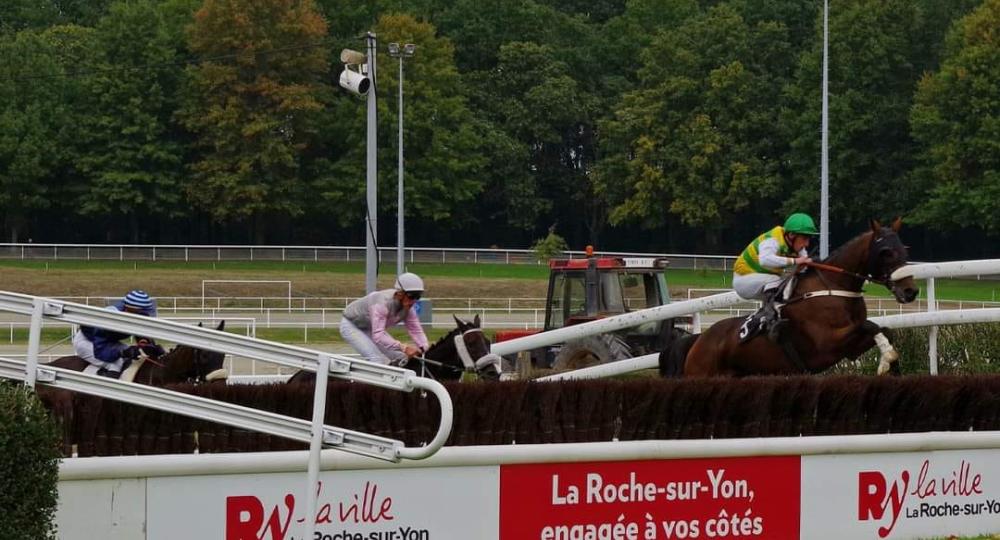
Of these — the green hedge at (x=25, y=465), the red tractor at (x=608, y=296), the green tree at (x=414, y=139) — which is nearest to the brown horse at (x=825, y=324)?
the red tractor at (x=608, y=296)

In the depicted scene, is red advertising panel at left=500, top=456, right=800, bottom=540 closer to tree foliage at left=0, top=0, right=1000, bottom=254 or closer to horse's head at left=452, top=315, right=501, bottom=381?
horse's head at left=452, top=315, right=501, bottom=381

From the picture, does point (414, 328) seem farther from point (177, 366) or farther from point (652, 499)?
point (652, 499)

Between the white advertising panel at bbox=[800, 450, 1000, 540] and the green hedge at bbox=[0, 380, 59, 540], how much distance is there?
411 centimetres

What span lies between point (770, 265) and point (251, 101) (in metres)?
49.3

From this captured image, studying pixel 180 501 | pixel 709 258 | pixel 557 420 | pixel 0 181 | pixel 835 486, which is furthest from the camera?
pixel 0 181

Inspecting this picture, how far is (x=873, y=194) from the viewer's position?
178 ft

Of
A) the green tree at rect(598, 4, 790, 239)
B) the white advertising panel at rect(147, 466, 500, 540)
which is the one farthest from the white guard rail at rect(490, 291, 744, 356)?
the green tree at rect(598, 4, 790, 239)

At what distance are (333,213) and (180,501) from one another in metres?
52.8

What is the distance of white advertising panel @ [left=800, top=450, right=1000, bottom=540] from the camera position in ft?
26.1

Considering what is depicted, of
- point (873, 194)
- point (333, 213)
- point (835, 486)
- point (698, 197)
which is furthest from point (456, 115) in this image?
point (835, 486)

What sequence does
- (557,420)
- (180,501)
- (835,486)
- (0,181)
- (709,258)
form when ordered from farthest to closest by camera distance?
1. (0,181)
2. (709,258)
3. (835,486)
4. (557,420)
5. (180,501)

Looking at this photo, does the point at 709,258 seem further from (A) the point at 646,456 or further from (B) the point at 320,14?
(A) the point at 646,456

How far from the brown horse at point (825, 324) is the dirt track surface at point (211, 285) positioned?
30.7m

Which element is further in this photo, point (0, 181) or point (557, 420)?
point (0, 181)
